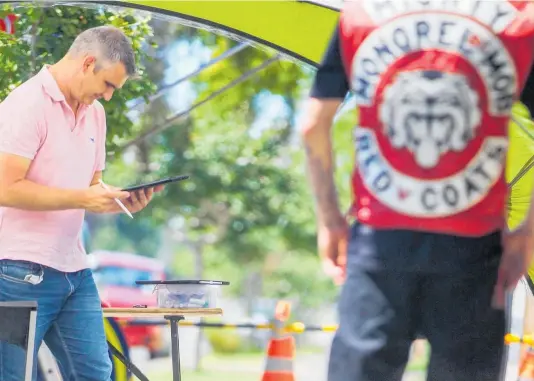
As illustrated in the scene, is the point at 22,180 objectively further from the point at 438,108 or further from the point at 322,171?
the point at 438,108

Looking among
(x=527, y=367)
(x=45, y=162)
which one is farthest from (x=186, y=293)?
(x=527, y=367)

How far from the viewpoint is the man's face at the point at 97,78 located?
363cm

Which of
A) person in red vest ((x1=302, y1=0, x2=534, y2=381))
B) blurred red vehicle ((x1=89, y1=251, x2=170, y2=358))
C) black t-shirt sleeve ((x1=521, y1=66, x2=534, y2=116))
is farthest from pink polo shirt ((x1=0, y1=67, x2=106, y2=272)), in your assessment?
blurred red vehicle ((x1=89, y1=251, x2=170, y2=358))

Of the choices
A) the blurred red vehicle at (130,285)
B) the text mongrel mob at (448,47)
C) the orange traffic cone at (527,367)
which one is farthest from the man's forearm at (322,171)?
the blurred red vehicle at (130,285)

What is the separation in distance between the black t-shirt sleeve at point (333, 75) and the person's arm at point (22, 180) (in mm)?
1466

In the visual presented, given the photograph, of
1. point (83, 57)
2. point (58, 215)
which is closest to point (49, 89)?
point (83, 57)

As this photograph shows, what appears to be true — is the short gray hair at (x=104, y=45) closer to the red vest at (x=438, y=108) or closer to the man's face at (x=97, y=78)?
the man's face at (x=97, y=78)

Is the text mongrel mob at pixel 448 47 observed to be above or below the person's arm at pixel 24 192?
above

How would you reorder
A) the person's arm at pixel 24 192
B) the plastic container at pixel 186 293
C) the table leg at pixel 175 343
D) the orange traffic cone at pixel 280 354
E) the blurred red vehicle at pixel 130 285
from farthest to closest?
1. the blurred red vehicle at pixel 130 285
2. the orange traffic cone at pixel 280 354
3. the table leg at pixel 175 343
4. the plastic container at pixel 186 293
5. the person's arm at pixel 24 192

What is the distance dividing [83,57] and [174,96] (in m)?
7.53

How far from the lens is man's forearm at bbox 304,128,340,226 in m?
2.17

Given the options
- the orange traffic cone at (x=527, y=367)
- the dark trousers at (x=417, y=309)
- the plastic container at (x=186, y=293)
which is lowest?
the orange traffic cone at (x=527, y=367)

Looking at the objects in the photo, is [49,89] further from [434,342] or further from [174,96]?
[174,96]

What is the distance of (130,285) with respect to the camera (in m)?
19.3
